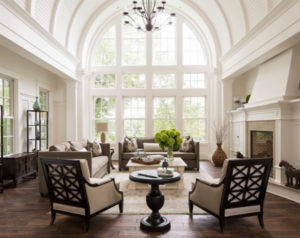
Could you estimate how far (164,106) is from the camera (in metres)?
8.57

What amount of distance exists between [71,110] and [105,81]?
168 centimetres

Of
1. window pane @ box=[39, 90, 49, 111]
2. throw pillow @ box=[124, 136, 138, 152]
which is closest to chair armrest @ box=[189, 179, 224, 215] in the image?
throw pillow @ box=[124, 136, 138, 152]

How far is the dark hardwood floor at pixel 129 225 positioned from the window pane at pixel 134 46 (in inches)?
237

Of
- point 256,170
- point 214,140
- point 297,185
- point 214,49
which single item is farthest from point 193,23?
point 256,170

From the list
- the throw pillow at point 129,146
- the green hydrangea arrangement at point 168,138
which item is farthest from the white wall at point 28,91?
the green hydrangea arrangement at point 168,138

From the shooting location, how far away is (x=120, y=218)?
3.34m

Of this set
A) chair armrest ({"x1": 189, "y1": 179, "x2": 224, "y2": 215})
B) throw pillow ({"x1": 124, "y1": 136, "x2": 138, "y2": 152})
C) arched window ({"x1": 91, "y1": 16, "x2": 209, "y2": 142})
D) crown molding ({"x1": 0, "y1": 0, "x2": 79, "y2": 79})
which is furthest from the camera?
arched window ({"x1": 91, "y1": 16, "x2": 209, "y2": 142})

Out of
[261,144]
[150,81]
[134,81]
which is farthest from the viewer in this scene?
[134,81]

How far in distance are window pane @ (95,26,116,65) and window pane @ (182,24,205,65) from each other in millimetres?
2527

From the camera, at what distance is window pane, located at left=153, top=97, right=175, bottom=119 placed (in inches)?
337

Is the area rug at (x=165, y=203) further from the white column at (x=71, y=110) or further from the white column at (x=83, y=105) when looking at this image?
the white column at (x=83, y=105)

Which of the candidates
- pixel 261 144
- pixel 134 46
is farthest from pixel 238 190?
pixel 134 46

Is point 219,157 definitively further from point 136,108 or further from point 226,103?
point 136,108

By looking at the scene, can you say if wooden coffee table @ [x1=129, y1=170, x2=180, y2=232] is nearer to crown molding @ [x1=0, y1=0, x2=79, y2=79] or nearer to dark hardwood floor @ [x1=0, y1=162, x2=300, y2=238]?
dark hardwood floor @ [x1=0, y1=162, x2=300, y2=238]
